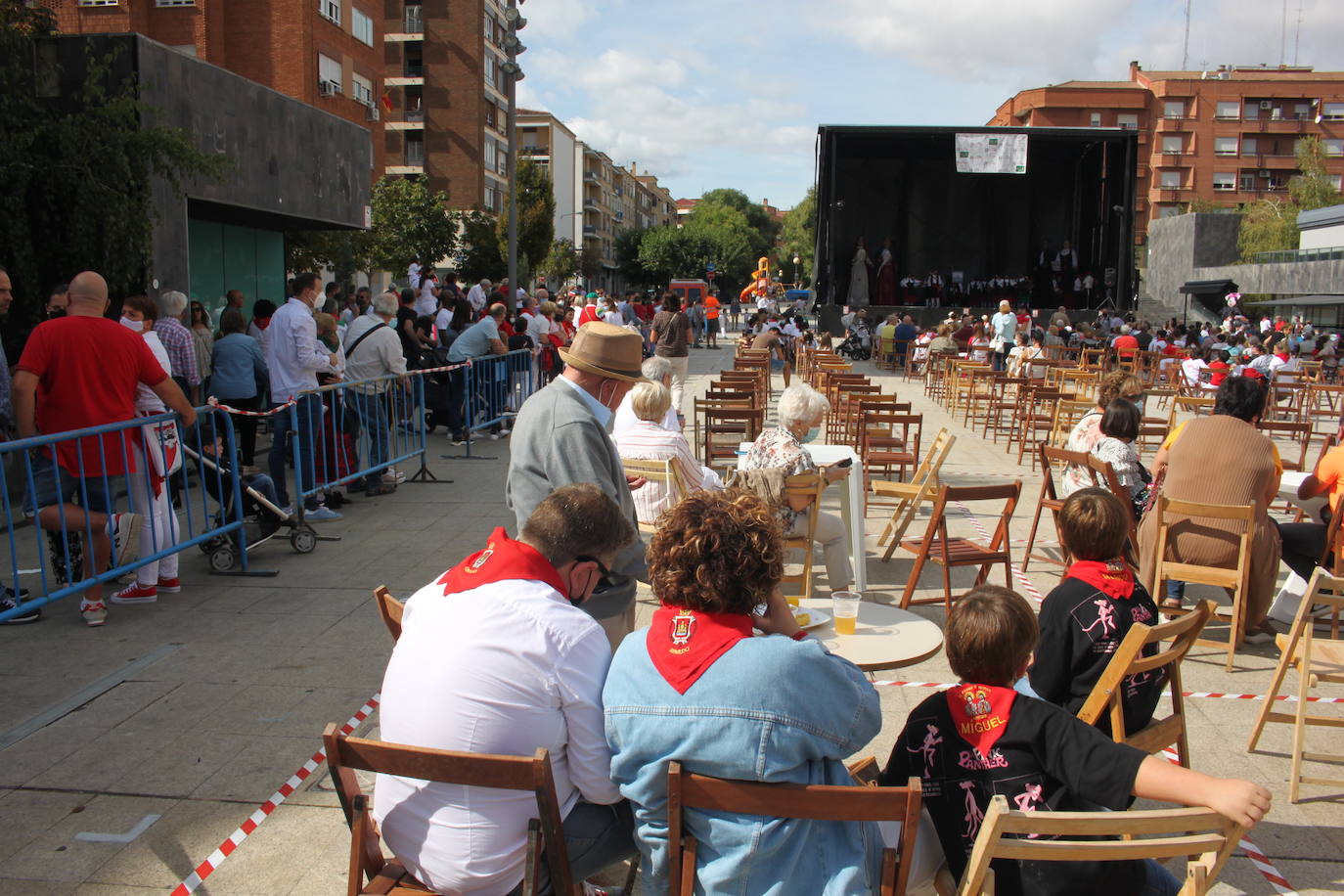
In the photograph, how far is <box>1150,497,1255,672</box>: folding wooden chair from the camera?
191 inches

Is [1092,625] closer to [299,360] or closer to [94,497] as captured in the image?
[94,497]

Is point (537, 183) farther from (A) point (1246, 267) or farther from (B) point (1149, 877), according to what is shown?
(B) point (1149, 877)

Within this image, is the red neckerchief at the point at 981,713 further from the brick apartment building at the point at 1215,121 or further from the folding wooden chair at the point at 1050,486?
the brick apartment building at the point at 1215,121

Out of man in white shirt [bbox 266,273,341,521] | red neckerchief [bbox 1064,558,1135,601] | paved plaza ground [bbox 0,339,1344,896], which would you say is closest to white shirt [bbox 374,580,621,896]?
paved plaza ground [bbox 0,339,1344,896]

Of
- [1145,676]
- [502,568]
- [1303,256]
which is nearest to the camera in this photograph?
[502,568]

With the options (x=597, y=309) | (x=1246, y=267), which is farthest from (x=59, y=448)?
(x=1246, y=267)

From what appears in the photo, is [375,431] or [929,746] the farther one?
[375,431]

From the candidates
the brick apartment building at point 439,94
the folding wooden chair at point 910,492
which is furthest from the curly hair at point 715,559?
the brick apartment building at point 439,94

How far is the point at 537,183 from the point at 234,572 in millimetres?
48445

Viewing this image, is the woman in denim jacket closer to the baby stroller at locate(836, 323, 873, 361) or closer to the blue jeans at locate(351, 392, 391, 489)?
the blue jeans at locate(351, 392, 391, 489)

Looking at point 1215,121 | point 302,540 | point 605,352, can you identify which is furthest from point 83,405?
point 1215,121

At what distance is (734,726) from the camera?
201 centimetres

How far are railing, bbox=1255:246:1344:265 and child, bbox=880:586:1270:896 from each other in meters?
44.2

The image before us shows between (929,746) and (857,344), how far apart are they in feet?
78.5
